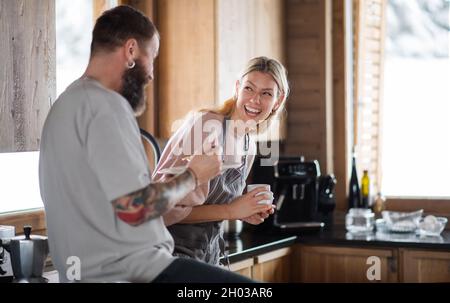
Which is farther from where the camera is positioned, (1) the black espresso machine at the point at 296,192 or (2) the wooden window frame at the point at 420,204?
(2) the wooden window frame at the point at 420,204

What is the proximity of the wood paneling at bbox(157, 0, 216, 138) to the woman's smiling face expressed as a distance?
26.1 inches

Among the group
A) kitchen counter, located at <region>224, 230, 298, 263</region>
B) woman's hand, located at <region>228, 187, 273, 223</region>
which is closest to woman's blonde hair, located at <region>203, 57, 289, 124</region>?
woman's hand, located at <region>228, 187, 273, 223</region>

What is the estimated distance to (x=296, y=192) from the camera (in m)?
4.38

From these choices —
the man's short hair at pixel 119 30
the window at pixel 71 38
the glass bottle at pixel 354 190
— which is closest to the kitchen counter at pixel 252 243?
the glass bottle at pixel 354 190

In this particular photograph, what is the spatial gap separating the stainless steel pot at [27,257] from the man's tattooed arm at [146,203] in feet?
2.27

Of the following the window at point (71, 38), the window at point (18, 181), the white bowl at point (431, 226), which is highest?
the window at point (71, 38)

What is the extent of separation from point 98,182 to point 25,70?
895mm

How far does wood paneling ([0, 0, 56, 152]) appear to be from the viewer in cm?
257

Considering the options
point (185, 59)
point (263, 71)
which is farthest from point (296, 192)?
point (263, 71)

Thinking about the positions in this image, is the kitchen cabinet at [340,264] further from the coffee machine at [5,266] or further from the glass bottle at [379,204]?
the coffee machine at [5,266]

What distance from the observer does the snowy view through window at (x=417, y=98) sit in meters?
4.54

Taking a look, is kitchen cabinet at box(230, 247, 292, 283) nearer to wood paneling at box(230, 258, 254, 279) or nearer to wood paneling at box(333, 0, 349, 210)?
wood paneling at box(230, 258, 254, 279)

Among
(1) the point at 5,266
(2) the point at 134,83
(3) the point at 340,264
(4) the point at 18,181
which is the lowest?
(3) the point at 340,264

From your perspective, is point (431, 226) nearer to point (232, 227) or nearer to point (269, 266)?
point (269, 266)
